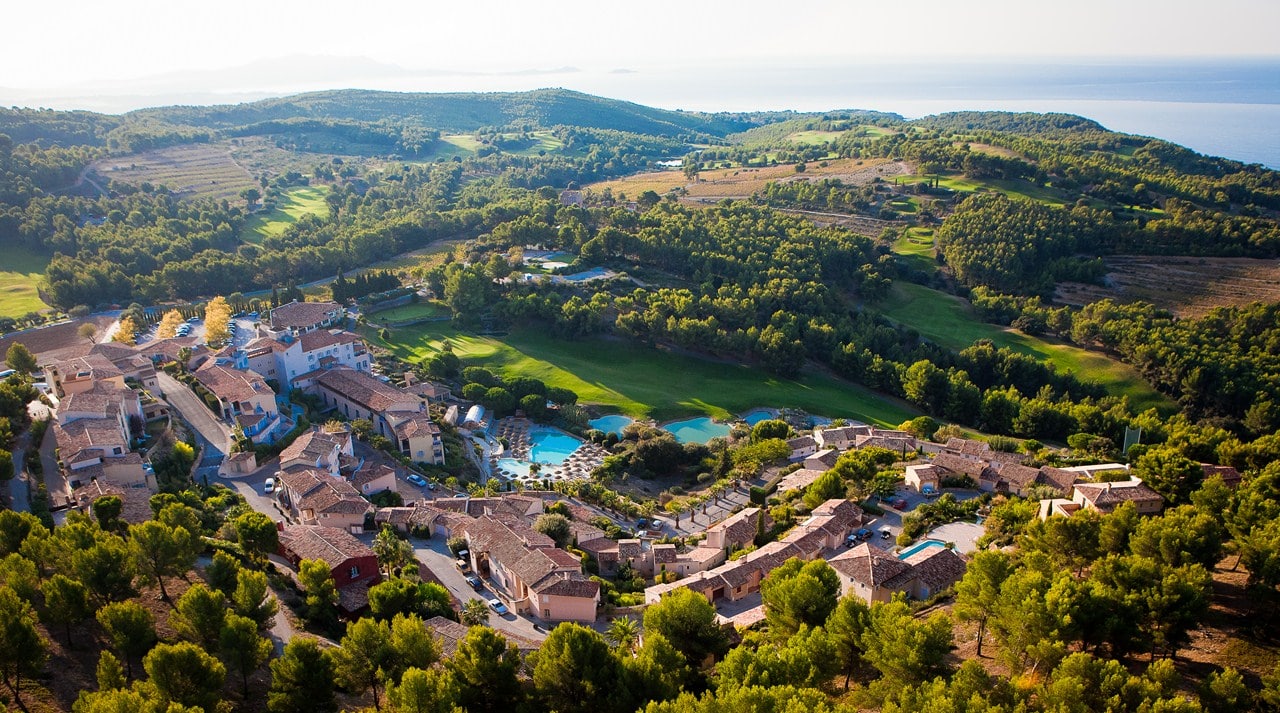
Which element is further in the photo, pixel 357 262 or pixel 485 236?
pixel 485 236

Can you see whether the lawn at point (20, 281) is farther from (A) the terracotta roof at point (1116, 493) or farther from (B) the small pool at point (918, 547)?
(A) the terracotta roof at point (1116, 493)

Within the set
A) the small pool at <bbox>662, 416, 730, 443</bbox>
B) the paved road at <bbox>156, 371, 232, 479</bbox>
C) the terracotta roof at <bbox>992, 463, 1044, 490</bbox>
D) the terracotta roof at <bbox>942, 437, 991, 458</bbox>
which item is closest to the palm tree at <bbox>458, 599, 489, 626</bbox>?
the paved road at <bbox>156, 371, 232, 479</bbox>

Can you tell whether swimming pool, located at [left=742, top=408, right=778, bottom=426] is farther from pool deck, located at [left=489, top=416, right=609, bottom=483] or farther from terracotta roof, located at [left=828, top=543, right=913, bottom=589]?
terracotta roof, located at [left=828, top=543, right=913, bottom=589]

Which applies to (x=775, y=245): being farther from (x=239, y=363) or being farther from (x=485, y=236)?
(x=239, y=363)

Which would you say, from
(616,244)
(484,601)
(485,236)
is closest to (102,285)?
(485,236)

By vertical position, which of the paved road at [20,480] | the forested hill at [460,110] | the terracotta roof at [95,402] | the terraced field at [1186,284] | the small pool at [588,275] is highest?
the forested hill at [460,110]

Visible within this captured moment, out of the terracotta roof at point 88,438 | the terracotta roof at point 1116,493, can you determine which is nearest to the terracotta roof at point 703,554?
the terracotta roof at point 1116,493
